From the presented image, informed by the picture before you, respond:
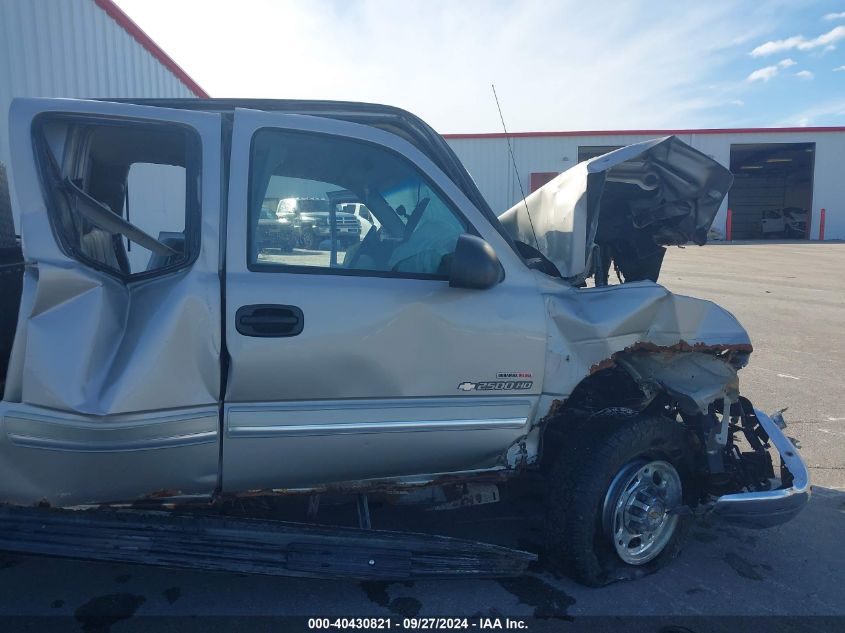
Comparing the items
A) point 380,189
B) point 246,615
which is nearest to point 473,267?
point 380,189

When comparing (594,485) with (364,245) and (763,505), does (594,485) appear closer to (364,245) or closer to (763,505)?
(763,505)

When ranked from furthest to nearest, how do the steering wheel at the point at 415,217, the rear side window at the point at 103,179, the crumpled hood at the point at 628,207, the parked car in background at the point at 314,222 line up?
the crumpled hood at the point at 628,207
the steering wheel at the point at 415,217
the parked car in background at the point at 314,222
the rear side window at the point at 103,179

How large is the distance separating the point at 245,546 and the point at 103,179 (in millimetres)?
1971

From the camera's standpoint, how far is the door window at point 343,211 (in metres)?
2.67

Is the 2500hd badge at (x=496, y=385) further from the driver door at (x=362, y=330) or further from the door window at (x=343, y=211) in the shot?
the door window at (x=343, y=211)

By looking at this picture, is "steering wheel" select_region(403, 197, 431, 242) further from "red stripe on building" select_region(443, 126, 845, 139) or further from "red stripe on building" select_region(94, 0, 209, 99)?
"red stripe on building" select_region(443, 126, 845, 139)

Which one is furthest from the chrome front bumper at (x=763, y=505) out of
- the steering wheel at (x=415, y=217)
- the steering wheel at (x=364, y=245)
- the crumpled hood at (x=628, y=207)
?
the steering wheel at (x=364, y=245)

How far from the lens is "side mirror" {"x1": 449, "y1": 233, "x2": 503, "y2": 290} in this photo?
2.61m

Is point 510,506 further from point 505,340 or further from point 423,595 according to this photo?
point 505,340

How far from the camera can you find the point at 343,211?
2959mm

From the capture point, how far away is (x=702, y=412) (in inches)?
127

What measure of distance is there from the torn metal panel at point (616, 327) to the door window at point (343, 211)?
0.59m

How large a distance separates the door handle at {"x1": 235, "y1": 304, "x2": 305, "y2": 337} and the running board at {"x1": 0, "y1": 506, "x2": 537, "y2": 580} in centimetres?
81

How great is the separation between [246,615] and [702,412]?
2.40 m
